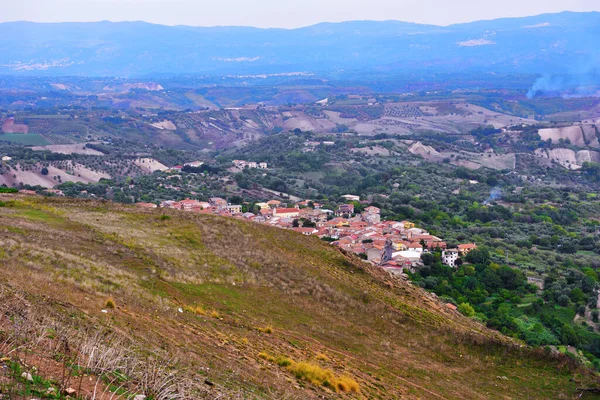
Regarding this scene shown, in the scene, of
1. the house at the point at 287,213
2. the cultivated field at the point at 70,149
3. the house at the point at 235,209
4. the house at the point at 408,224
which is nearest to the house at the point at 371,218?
the house at the point at 408,224

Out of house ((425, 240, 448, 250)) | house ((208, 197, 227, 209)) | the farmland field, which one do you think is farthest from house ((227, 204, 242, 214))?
the farmland field

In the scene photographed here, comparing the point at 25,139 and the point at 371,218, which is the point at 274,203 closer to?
the point at 371,218

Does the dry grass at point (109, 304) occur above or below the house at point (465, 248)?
above

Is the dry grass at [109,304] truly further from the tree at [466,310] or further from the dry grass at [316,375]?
the tree at [466,310]

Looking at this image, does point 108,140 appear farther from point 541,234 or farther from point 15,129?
point 541,234

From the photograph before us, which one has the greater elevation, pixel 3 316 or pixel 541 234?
pixel 3 316

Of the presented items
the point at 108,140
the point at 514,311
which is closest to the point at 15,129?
the point at 108,140
